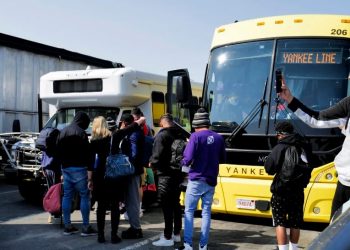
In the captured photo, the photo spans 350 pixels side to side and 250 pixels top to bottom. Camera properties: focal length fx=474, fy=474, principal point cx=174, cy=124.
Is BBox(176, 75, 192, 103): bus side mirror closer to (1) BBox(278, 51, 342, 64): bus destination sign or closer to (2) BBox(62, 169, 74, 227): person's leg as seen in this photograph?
(1) BBox(278, 51, 342, 64): bus destination sign

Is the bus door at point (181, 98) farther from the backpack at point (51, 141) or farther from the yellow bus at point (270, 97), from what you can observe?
the backpack at point (51, 141)

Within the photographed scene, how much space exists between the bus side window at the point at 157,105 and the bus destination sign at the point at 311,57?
372 cm

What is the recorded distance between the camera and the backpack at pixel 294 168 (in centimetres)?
518

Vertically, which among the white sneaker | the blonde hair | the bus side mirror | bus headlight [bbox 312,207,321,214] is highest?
the bus side mirror

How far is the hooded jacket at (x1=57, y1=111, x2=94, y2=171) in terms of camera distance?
6629 millimetres

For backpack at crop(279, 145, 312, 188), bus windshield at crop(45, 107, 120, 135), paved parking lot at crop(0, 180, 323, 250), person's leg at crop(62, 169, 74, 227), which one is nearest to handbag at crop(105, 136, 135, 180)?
person's leg at crop(62, 169, 74, 227)

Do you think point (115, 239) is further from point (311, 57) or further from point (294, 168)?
point (311, 57)

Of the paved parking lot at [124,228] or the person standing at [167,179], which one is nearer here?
the person standing at [167,179]

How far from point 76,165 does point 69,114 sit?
11.4ft

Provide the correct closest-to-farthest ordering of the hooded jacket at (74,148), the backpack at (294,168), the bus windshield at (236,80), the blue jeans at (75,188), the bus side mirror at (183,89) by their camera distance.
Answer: the backpack at (294,168)
the hooded jacket at (74,148)
the blue jeans at (75,188)
the bus windshield at (236,80)
the bus side mirror at (183,89)

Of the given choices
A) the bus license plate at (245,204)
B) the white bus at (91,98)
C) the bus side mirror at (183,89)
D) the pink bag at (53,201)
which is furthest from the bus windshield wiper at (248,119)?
the white bus at (91,98)

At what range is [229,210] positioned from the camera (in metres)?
6.96

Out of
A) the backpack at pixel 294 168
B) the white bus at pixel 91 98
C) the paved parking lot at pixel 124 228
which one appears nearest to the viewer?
the backpack at pixel 294 168

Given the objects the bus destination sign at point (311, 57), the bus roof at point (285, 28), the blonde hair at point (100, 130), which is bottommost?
the blonde hair at point (100, 130)
